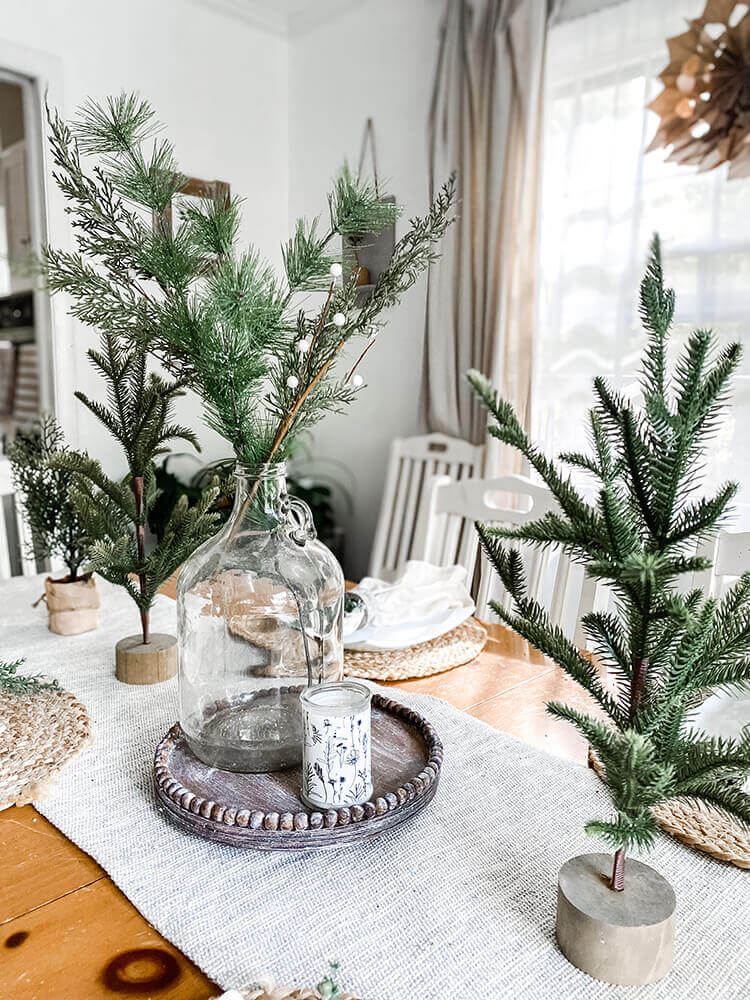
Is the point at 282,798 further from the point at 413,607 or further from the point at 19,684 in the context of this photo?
the point at 413,607

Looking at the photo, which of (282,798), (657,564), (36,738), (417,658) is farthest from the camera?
(417,658)

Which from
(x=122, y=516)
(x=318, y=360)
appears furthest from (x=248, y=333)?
(x=122, y=516)

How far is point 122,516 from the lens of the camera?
1038 mm

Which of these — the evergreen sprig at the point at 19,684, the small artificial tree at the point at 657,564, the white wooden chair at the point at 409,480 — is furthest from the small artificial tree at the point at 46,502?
the white wooden chair at the point at 409,480

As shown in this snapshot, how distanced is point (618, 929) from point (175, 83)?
297 cm

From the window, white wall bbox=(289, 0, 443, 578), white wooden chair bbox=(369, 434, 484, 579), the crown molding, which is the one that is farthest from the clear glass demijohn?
the crown molding

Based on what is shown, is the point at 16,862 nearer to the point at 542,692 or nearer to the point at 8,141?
the point at 542,692

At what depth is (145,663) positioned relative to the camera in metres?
0.99

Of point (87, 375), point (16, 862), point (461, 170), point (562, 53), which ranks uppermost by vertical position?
point (562, 53)

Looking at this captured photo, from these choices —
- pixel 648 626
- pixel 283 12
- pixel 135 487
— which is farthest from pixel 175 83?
pixel 648 626

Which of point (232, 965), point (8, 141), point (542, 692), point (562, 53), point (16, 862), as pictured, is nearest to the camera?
point (232, 965)

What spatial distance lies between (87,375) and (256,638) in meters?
2.11

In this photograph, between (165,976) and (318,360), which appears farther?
(318,360)

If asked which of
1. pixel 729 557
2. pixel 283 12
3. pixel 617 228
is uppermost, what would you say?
pixel 283 12
